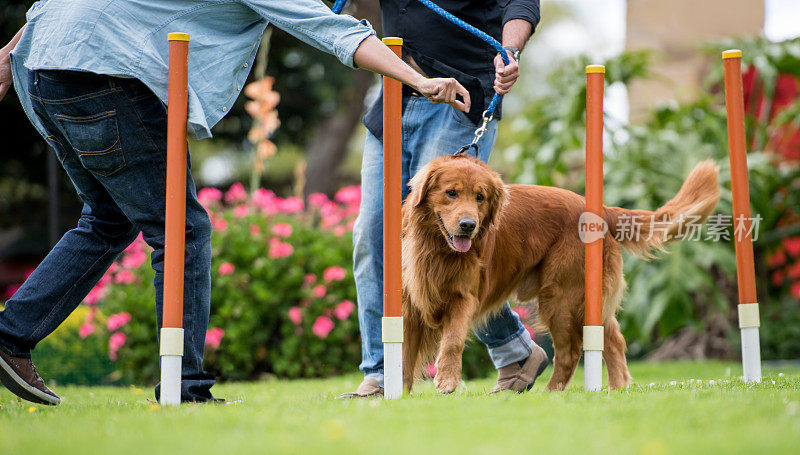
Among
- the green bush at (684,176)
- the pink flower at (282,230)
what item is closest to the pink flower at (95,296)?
the pink flower at (282,230)

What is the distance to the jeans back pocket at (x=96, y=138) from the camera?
9.29ft

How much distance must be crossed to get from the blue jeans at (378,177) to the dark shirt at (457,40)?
0.08 meters

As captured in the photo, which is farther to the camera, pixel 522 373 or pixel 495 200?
pixel 522 373

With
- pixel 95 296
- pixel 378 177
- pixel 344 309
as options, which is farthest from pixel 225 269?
pixel 378 177

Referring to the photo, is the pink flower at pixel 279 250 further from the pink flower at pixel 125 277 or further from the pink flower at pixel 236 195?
the pink flower at pixel 125 277

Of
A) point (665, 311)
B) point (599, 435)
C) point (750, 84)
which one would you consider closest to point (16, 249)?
point (665, 311)

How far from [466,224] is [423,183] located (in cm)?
28

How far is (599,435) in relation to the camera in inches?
79.3

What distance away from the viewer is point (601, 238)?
3379 millimetres

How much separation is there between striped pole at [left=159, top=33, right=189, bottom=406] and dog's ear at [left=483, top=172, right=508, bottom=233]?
1449 millimetres

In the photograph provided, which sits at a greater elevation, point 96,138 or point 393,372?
point 96,138

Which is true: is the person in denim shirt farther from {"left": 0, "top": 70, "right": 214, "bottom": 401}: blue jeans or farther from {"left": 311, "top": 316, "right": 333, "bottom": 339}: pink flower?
{"left": 311, "top": 316, "right": 333, "bottom": 339}: pink flower

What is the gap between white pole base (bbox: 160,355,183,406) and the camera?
2762 mm

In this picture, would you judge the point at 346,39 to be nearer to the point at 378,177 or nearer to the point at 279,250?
the point at 378,177
